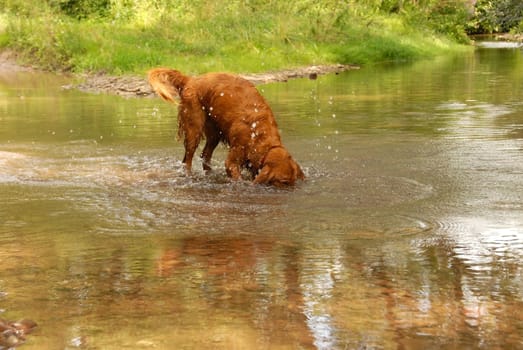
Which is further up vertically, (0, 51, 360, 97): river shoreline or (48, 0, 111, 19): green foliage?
(48, 0, 111, 19): green foliage

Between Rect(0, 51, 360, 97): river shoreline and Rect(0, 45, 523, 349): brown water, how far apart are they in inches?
247

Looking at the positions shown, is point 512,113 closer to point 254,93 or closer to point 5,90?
point 254,93

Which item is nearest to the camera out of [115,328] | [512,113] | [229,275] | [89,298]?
[115,328]

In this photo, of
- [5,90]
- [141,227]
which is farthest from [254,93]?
[5,90]

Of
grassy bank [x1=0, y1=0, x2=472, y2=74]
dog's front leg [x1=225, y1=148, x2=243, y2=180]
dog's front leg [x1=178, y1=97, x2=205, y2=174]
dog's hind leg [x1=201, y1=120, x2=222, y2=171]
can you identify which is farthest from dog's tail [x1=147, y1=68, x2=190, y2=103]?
grassy bank [x1=0, y1=0, x2=472, y2=74]

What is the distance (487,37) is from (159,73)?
48409 mm

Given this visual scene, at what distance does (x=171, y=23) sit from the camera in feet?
88.8

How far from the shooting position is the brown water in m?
4.36

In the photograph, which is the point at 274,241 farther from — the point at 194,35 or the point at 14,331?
the point at 194,35

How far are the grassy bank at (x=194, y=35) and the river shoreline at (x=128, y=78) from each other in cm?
45

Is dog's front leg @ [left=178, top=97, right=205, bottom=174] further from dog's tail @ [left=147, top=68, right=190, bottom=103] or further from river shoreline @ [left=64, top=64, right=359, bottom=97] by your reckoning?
river shoreline @ [left=64, top=64, right=359, bottom=97]

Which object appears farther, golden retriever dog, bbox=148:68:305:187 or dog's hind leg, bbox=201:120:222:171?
dog's hind leg, bbox=201:120:222:171

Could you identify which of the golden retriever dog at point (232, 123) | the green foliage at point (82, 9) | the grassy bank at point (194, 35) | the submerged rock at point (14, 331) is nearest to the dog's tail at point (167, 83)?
the golden retriever dog at point (232, 123)

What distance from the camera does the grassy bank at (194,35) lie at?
24219 millimetres
